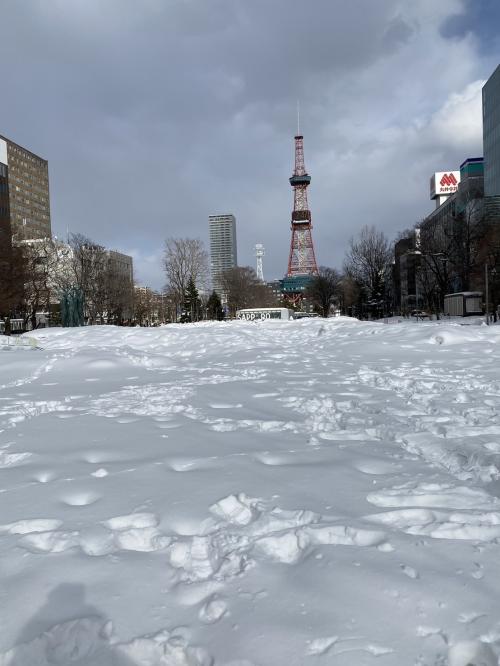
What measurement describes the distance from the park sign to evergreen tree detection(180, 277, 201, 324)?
256 ft

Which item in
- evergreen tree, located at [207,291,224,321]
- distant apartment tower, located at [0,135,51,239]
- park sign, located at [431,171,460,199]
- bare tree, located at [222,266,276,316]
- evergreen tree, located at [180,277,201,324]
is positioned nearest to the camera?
evergreen tree, located at [180,277,201,324]

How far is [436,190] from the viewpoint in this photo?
120m

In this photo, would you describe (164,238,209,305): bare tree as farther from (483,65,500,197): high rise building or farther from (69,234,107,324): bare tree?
(483,65,500,197): high rise building

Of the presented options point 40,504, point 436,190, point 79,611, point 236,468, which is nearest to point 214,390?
point 236,468

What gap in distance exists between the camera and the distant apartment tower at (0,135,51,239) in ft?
412

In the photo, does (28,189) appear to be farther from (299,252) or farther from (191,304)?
(191,304)

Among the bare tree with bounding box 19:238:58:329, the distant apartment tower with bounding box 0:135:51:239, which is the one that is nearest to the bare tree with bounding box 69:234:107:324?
the bare tree with bounding box 19:238:58:329

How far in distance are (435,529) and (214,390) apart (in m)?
6.54

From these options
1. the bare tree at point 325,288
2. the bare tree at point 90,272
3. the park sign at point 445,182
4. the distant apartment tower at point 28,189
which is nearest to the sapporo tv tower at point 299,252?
the bare tree at point 325,288

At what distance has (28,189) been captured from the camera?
133 m

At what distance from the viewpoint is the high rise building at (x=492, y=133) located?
2601 inches

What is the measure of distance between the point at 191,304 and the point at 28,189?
8985cm

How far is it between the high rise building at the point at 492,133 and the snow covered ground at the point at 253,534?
7083cm

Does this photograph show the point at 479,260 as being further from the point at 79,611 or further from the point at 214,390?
the point at 79,611
